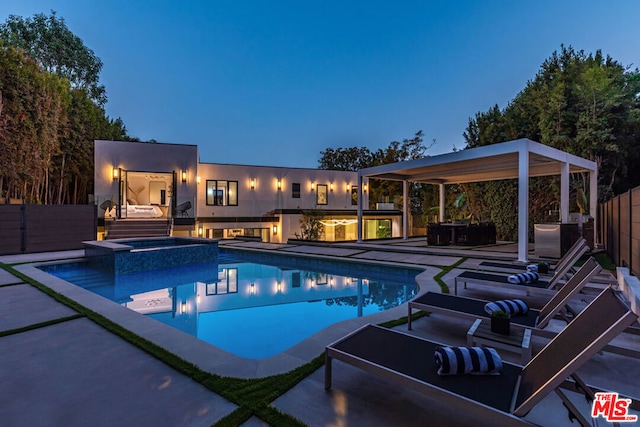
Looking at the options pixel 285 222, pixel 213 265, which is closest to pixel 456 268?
pixel 213 265

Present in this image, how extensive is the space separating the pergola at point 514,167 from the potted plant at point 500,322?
257 inches

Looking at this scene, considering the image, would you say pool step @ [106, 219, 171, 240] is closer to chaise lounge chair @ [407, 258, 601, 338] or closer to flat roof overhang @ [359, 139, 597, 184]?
flat roof overhang @ [359, 139, 597, 184]

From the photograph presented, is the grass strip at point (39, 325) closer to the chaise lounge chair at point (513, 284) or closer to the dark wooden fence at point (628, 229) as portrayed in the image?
the chaise lounge chair at point (513, 284)

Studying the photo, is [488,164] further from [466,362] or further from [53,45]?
[53,45]

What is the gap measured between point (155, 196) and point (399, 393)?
854 inches

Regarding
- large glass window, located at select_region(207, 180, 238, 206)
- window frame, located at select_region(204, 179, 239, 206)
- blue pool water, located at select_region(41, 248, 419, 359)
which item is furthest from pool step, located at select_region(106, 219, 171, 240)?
large glass window, located at select_region(207, 180, 238, 206)

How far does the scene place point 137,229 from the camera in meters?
Result: 14.1

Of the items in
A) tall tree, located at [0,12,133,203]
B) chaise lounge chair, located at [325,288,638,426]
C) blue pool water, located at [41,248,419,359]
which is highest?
tall tree, located at [0,12,133,203]

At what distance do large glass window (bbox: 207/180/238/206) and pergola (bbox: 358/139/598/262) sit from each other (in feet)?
28.5

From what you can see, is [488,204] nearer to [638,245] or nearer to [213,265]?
[638,245]

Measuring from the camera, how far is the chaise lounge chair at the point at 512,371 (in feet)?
5.96

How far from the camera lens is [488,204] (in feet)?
54.3

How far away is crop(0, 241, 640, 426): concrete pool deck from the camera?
228 cm

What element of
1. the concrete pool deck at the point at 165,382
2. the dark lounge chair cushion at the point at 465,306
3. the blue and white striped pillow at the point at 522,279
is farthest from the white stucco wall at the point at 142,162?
the blue and white striped pillow at the point at 522,279
